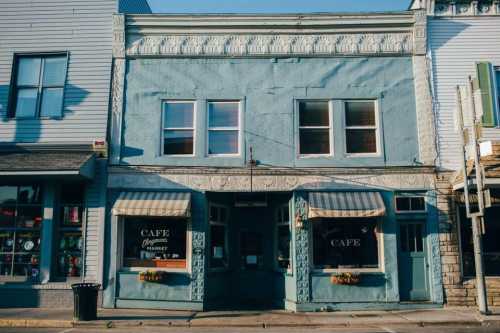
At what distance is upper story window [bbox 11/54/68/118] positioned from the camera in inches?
592

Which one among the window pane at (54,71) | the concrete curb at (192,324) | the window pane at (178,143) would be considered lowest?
the concrete curb at (192,324)

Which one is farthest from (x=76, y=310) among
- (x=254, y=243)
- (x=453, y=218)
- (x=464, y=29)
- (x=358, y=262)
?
(x=464, y=29)

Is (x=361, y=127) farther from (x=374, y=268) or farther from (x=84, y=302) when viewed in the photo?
(x=84, y=302)

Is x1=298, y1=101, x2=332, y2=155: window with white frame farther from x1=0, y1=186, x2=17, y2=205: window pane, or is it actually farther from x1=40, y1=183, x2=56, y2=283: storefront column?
x1=0, y1=186, x2=17, y2=205: window pane

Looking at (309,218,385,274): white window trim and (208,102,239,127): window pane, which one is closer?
(309,218,385,274): white window trim

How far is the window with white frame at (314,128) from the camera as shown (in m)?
14.6

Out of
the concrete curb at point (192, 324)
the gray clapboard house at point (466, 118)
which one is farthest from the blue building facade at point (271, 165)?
the concrete curb at point (192, 324)

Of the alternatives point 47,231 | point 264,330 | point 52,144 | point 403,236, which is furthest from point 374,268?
point 52,144

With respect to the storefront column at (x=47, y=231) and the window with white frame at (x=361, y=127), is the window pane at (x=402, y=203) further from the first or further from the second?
the storefront column at (x=47, y=231)

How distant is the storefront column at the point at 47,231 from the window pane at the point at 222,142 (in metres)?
4.86

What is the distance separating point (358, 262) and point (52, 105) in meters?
10.5

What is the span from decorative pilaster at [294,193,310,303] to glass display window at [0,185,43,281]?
24.9ft

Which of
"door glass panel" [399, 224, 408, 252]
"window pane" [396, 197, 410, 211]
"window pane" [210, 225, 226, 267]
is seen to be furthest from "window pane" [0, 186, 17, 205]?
"door glass panel" [399, 224, 408, 252]

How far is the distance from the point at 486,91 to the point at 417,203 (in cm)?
392
